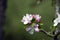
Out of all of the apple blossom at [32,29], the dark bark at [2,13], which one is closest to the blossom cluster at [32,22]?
the apple blossom at [32,29]

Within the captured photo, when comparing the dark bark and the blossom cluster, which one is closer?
the blossom cluster

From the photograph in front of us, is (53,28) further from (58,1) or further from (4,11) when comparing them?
(4,11)

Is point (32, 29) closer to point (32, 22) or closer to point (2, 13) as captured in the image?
point (32, 22)

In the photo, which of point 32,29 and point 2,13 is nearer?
point 32,29

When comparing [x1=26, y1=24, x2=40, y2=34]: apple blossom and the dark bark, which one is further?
the dark bark

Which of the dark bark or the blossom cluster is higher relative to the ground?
the dark bark

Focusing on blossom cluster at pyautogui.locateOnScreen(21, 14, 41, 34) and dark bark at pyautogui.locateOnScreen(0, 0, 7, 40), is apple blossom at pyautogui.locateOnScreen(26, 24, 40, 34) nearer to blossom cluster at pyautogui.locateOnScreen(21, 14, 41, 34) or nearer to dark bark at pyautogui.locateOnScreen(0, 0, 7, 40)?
blossom cluster at pyautogui.locateOnScreen(21, 14, 41, 34)

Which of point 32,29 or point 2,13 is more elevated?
point 2,13

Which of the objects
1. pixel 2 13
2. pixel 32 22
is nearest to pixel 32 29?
pixel 32 22

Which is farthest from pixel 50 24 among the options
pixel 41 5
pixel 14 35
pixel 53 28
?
pixel 14 35

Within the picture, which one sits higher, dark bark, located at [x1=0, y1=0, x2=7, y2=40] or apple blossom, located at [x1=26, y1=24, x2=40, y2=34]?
dark bark, located at [x1=0, y1=0, x2=7, y2=40]

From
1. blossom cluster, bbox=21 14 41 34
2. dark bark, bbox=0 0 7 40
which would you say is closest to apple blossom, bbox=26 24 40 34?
blossom cluster, bbox=21 14 41 34
